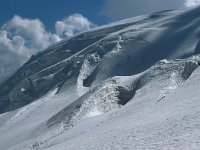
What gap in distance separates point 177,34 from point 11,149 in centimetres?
7934

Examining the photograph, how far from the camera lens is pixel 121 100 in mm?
Result: 50719

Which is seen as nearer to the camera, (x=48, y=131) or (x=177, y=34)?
(x=48, y=131)

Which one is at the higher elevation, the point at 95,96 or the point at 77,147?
the point at 95,96

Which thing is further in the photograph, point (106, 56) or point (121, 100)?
point (106, 56)

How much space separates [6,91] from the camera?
141000 mm

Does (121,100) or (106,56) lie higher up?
(106,56)

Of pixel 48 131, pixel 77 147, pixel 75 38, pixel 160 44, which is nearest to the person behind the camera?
pixel 77 147

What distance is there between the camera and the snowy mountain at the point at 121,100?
1137 inches

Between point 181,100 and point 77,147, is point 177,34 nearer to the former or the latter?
point 181,100

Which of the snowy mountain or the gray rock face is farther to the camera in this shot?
the gray rock face

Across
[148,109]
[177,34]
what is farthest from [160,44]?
[148,109]

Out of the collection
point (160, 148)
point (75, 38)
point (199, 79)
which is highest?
point (75, 38)

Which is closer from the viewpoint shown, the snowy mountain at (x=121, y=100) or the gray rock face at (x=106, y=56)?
the snowy mountain at (x=121, y=100)

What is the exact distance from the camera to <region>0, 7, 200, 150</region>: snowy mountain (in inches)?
1137
